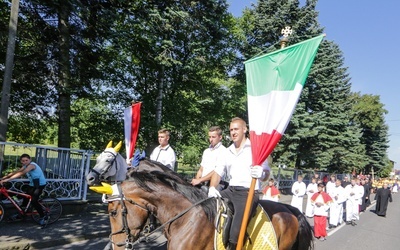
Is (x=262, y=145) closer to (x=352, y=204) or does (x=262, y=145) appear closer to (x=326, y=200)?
(x=326, y=200)

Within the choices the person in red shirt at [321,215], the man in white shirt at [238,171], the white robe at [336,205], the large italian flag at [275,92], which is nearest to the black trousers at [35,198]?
the man in white shirt at [238,171]

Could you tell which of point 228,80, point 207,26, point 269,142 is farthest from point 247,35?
point 269,142

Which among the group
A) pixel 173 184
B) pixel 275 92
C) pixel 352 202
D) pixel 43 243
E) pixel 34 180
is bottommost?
pixel 43 243

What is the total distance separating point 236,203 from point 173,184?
2.61ft

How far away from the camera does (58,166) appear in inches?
387

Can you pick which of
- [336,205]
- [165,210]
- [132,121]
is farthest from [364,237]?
[165,210]

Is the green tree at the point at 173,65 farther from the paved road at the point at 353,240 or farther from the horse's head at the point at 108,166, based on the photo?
the paved road at the point at 353,240

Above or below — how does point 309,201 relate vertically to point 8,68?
below

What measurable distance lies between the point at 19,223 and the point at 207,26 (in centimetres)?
1213

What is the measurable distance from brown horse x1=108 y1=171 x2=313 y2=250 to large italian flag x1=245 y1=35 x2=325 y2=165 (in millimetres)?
901

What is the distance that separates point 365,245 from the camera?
380 inches

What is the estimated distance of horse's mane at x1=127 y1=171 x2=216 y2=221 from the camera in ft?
12.2

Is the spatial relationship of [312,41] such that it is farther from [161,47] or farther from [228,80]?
[228,80]

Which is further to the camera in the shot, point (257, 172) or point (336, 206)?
point (336, 206)
